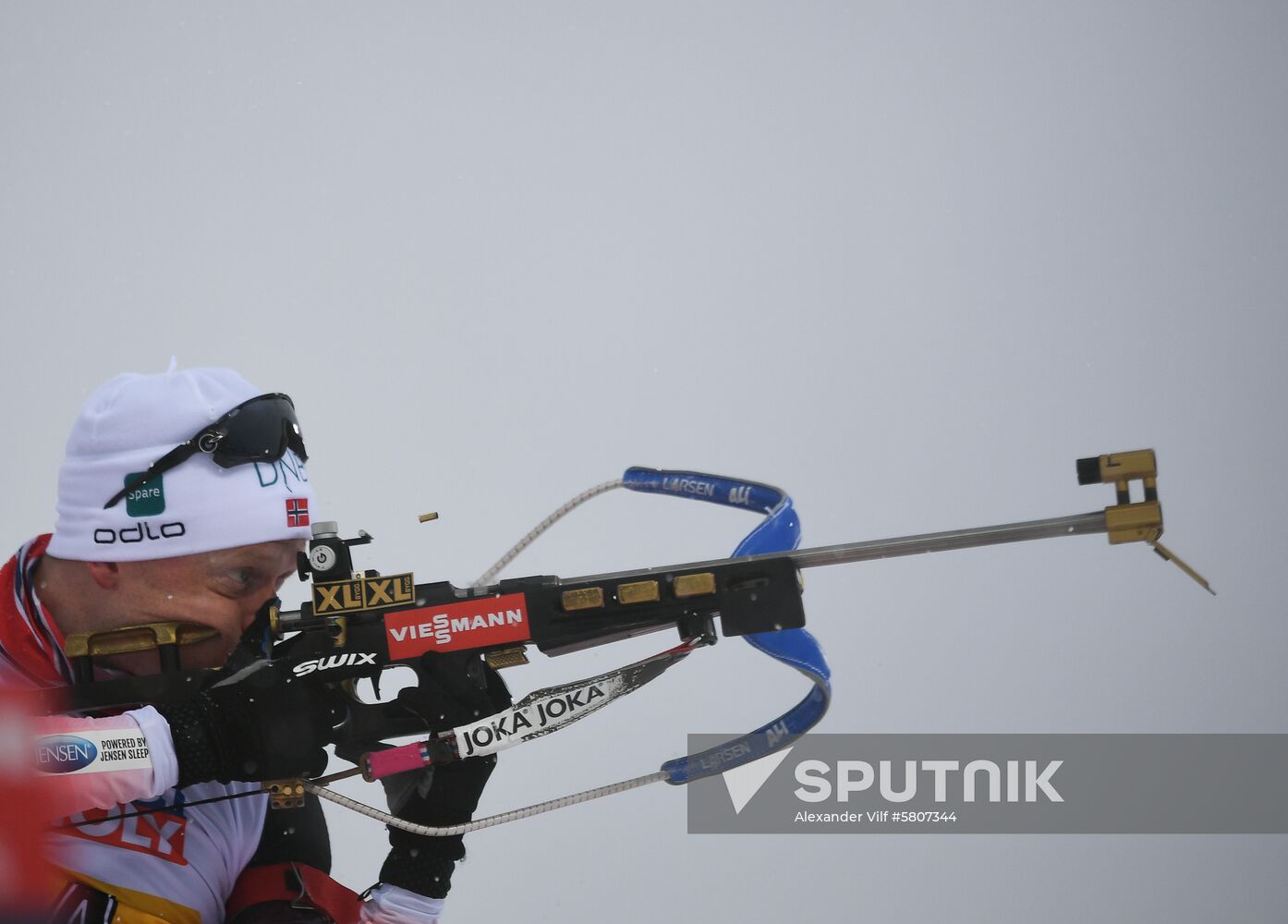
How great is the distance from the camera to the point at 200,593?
4.22 ft

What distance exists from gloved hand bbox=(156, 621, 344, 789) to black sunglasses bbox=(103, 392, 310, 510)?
0.20 metres

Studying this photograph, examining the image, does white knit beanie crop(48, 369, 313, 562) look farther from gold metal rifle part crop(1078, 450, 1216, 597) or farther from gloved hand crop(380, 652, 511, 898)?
gold metal rifle part crop(1078, 450, 1216, 597)

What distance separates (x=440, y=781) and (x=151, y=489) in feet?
1.42

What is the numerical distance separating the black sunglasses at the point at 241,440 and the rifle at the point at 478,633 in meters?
0.12

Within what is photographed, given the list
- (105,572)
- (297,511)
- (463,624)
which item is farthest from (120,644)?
(463,624)

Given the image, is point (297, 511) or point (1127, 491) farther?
point (297, 511)

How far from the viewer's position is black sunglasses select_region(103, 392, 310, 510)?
1262 millimetres

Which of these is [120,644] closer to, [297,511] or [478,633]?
[297,511]

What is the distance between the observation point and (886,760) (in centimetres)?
190

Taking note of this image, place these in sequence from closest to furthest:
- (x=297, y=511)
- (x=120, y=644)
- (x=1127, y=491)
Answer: (x=1127, y=491) → (x=120, y=644) → (x=297, y=511)

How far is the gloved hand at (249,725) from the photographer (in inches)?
47.4

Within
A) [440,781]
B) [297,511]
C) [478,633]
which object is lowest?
[440,781]

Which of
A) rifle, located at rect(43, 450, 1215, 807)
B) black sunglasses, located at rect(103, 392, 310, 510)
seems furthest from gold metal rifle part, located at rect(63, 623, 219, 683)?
black sunglasses, located at rect(103, 392, 310, 510)

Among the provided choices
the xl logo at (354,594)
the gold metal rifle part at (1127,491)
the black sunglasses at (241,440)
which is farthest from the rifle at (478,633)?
the gold metal rifle part at (1127,491)
